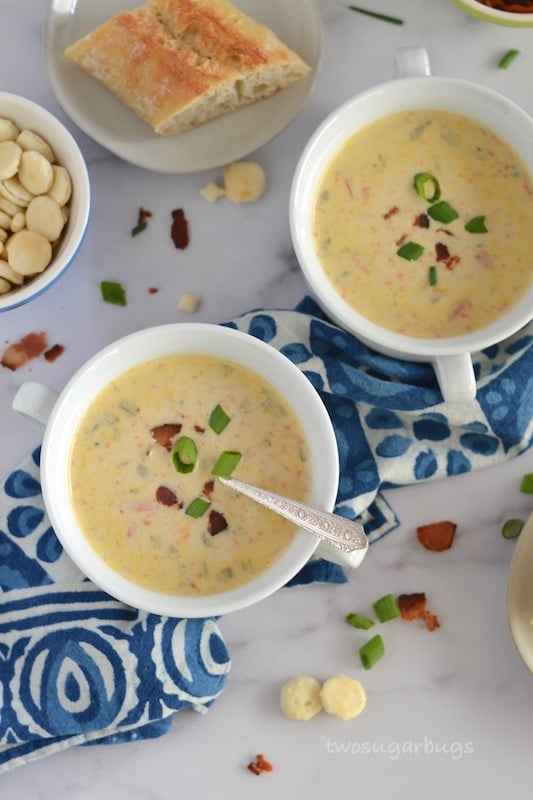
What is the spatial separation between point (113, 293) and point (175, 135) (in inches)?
14.3

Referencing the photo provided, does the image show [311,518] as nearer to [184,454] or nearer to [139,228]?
[184,454]

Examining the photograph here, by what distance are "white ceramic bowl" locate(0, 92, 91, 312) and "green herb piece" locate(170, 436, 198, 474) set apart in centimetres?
43

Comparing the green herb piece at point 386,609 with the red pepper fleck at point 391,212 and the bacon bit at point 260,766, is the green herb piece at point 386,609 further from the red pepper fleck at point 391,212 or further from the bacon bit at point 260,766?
the red pepper fleck at point 391,212

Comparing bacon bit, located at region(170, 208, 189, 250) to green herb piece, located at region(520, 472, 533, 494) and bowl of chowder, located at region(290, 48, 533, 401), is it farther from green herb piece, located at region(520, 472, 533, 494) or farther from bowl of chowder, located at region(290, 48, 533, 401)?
green herb piece, located at region(520, 472, 533, 494)

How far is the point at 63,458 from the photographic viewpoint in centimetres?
204

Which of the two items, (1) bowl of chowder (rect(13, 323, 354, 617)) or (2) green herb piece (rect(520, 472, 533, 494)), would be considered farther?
(2) green herb piece (rect(520, 472, 533, 494))

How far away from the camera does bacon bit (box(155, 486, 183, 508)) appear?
203 centimetres

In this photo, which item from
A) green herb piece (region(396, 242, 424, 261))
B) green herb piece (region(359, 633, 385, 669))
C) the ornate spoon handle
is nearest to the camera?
the ornate spoon handle

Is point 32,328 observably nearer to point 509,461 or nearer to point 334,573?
point 334,573

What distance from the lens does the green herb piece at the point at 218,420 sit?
204 centimetres

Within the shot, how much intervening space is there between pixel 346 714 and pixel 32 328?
1.06 metres

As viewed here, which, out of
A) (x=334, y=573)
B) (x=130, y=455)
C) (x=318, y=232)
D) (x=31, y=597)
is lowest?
(x=31, y=597)

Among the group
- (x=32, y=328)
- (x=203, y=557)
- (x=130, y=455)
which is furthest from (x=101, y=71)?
(x=203, y=557)

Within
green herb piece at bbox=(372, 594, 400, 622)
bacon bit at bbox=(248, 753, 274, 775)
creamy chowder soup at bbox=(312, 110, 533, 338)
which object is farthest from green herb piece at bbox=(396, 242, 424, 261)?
bacon bit at bbox=(248, 753, 274, 775)
